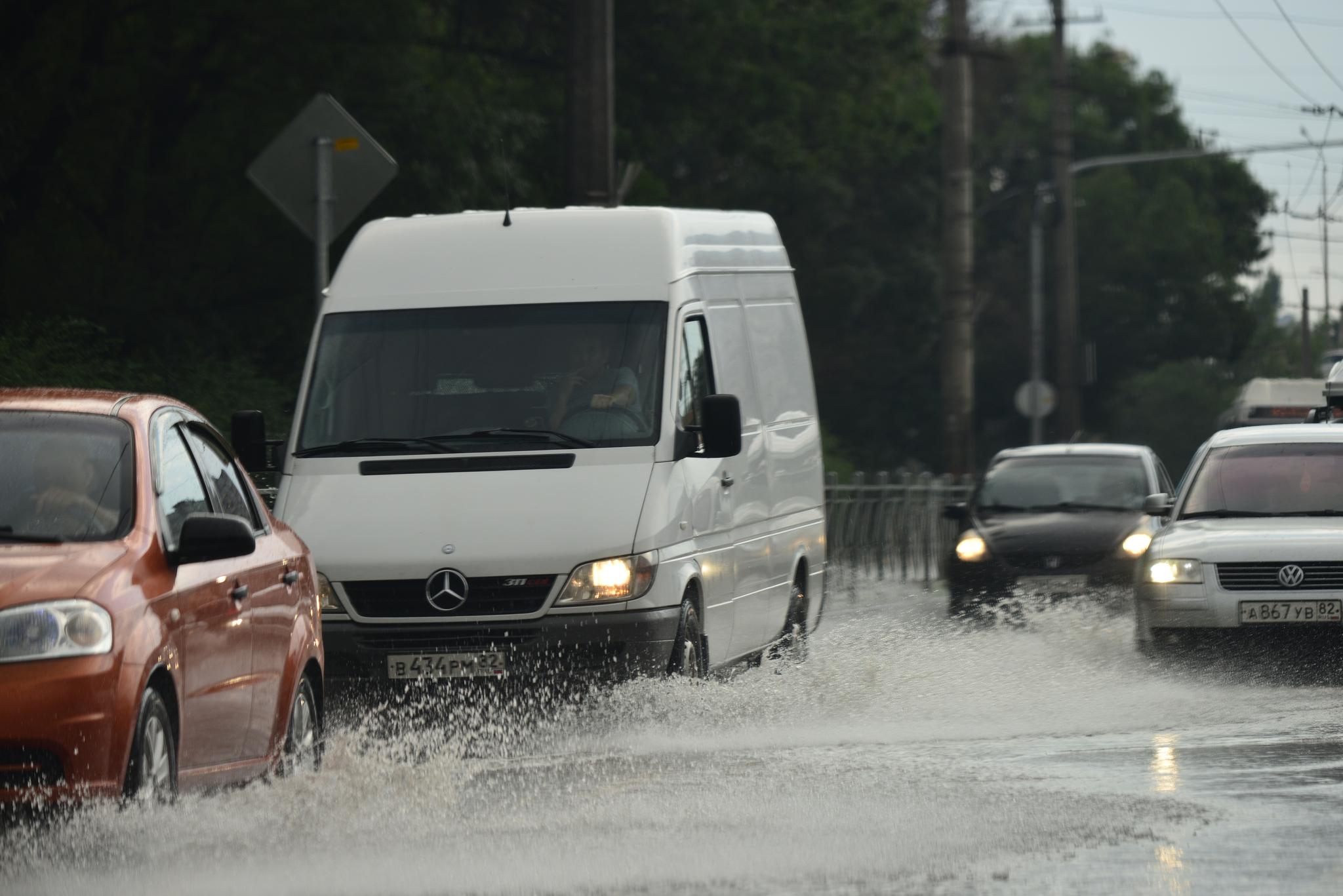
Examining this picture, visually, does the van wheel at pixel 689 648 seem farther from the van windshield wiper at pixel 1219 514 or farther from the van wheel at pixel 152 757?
the van windshield wiper at pixel 1219 514

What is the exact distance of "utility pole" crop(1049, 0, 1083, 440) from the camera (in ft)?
159

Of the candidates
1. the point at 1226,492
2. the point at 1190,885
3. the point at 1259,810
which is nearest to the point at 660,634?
the point at 1259,810

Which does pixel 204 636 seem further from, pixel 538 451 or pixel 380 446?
pixel 380 446

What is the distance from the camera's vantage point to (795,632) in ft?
47.8

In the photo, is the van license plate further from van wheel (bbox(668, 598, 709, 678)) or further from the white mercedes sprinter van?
van wheel (bbox(668, 598, 709, 678))

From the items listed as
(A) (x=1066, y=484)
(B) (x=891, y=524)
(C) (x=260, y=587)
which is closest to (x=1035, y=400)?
(B) (x=891, y=524)

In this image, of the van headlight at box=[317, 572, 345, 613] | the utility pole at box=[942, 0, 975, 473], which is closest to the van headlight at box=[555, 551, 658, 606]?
the van headlight at box=[317, 572, 345, 613]

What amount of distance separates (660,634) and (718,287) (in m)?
2.85

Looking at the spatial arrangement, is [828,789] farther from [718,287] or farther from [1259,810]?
[718,287]

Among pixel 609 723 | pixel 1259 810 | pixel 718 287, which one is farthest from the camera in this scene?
pixel 718 287

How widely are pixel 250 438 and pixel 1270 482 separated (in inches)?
258

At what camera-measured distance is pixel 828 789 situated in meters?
8.70

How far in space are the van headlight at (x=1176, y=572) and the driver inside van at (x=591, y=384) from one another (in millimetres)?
3976

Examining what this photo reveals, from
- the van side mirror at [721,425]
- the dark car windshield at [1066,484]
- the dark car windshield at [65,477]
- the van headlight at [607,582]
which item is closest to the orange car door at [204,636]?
the dark car windshield at [65,477]
